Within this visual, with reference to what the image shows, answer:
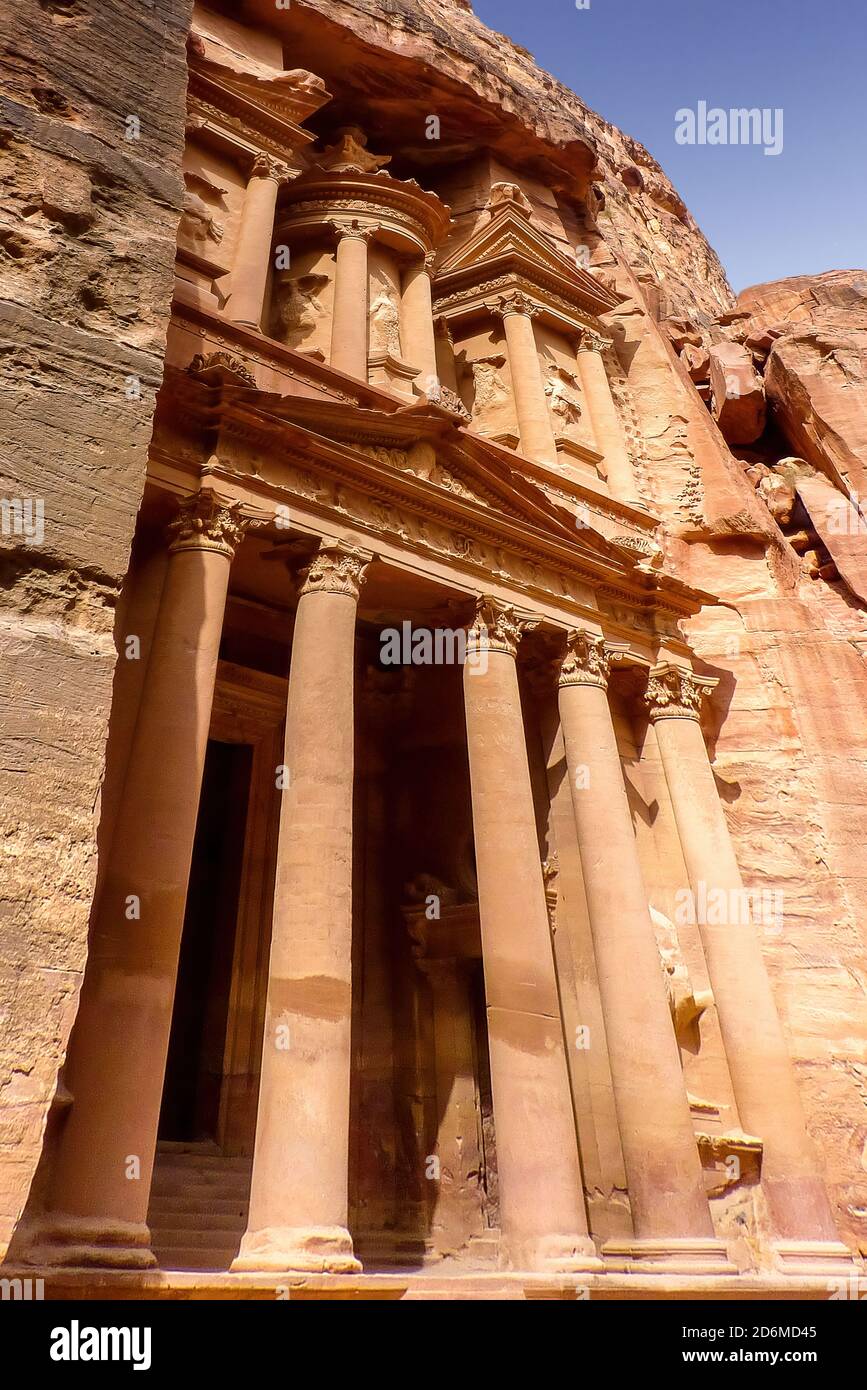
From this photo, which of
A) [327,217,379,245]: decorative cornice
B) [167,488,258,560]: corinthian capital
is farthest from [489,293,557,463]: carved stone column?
[167,488,258,560]: corinthian capital

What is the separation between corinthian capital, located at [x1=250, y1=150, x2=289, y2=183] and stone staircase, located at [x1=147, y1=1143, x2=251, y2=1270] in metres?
15.1

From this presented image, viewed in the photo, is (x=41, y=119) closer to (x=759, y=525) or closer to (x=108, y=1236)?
(x=108, y=1236)

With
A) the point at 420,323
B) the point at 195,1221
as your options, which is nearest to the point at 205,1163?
the point at 195,1221

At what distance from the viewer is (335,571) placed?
10617 mm

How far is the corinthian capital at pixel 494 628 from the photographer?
39.3 ft

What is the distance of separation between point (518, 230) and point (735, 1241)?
60.8ft

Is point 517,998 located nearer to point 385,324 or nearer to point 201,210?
point 385,324

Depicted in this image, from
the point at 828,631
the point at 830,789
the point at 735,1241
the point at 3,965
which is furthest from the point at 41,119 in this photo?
Answer: the point at 828,631

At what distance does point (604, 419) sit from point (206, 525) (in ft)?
35.9

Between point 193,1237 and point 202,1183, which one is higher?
point 202,1183

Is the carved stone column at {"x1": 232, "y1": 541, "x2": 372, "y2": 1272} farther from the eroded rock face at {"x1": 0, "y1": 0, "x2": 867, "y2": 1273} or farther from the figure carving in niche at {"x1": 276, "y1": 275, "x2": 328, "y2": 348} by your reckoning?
the figure carving in niche at {"x1": 276, "y1": 275, "x2": 328, "y2": 348}

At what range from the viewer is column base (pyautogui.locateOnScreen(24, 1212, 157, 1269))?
20.3 ft

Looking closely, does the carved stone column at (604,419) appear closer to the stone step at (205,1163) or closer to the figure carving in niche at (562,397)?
the figure carving in niche at (562,397)

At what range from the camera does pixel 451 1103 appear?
12.1 meters
